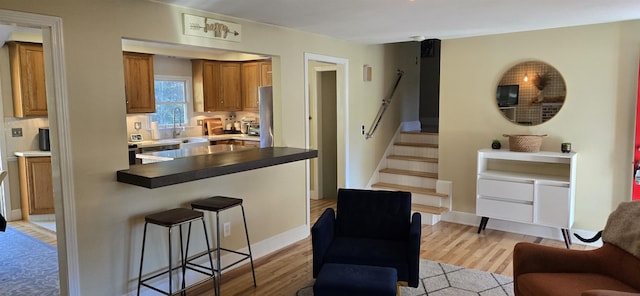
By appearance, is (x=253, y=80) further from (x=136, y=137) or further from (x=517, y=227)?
(x=517, y=227)

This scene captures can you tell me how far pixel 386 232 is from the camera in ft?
10.9

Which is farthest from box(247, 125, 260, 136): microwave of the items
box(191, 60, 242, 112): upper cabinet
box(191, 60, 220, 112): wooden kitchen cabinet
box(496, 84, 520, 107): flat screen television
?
box(496, 84, 520, 107): flat screen television

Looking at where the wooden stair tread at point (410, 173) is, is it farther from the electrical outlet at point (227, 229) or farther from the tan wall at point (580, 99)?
the electrical outlet at point (227, 229)

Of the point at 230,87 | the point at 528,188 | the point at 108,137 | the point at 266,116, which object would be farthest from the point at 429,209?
the point at 230,87

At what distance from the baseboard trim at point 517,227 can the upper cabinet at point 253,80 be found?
348 cm

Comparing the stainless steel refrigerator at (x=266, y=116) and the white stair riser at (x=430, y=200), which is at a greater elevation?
the stainless steel refrigerator at (x=266, y=116)

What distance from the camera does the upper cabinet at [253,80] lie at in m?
6.80

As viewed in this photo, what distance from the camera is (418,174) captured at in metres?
5.59

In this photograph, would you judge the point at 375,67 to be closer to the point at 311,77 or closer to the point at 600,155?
the point at 311,77

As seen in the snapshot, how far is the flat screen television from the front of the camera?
4613 millimetres

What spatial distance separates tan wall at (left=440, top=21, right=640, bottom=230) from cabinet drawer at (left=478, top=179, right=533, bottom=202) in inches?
17.6

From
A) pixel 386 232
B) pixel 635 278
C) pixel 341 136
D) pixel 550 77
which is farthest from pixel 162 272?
pixel 550 77

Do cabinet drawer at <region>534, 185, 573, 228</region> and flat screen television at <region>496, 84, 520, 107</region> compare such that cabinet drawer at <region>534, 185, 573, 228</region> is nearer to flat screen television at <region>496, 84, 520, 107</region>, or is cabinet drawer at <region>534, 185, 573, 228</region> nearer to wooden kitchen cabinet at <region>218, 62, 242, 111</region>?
flat screen television at <region>496, 84, 520, 107</region>

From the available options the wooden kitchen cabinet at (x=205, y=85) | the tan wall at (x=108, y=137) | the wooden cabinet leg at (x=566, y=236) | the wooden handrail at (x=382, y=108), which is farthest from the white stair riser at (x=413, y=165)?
the wooden kitchen cabinet at (x=205, y=85)
